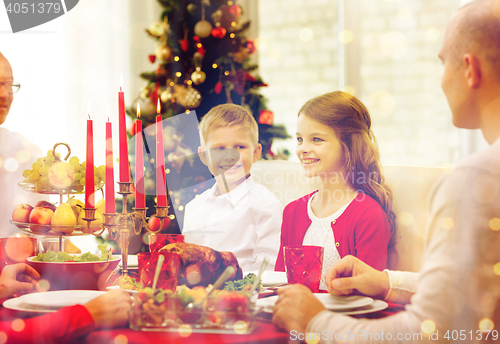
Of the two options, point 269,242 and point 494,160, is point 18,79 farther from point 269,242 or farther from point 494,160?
point 494,160

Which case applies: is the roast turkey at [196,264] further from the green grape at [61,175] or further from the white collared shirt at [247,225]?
the white collared shirt at [247,225]

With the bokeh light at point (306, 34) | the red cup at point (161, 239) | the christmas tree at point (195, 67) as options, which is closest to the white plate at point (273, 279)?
the red cup at point (161, 239)

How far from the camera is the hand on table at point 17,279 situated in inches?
32.5

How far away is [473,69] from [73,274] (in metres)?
0.82

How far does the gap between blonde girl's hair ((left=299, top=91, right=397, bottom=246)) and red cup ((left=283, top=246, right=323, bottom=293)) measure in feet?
2.13

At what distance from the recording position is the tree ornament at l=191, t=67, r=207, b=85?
106 inches

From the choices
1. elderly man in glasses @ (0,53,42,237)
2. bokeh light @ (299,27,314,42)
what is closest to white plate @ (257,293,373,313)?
elderly man in glasses @ (0,53,42,237)

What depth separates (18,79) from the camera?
262 cm

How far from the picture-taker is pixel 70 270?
836 mm

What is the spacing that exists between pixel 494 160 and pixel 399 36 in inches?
101

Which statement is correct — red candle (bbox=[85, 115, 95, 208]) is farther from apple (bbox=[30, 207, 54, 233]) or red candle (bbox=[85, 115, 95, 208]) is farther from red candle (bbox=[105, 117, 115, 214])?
apple (bbox=[30, 207, 54, 233])

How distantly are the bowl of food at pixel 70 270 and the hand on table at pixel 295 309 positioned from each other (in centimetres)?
40

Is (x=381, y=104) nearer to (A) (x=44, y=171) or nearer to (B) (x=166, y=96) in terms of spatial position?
(B) (x=166, y=96)

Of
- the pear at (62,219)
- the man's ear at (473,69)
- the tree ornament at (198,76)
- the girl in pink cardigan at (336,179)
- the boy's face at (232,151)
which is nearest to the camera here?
the man's ear at (473,69)
